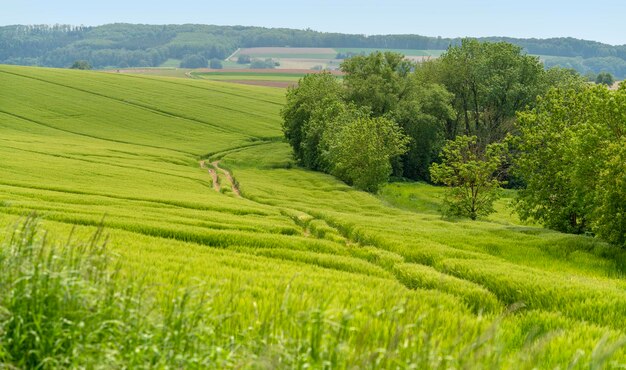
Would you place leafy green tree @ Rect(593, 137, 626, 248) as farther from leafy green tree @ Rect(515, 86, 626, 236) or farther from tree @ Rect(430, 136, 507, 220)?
tree @ Rect(430, 136, 507, 220)

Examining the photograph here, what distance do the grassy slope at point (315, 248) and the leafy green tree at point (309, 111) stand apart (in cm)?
399

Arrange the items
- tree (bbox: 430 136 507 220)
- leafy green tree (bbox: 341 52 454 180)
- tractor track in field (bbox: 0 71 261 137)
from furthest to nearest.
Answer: tractor track in field (bbox: 0 71 261 137) → leafy green tree (bbox: 341 52 454 180) → tree (bbox: 430 136 507 220)

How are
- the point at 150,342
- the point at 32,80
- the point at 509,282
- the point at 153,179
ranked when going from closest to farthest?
1. the point at 150,342
2. the point at 509,282
3. the point at 153,179
4. the point at 32,80

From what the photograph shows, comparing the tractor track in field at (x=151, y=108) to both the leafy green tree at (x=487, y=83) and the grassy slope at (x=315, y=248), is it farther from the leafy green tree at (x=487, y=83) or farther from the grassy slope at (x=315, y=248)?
the leafy green tree at (x=487, y=83)

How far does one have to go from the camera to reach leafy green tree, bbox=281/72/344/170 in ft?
284

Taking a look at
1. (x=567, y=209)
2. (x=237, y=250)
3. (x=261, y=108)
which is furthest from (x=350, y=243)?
(x=261, y=108)

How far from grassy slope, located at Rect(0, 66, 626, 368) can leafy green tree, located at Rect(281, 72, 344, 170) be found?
399cm

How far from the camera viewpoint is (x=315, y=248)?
25.7m

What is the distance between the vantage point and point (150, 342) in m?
6.40

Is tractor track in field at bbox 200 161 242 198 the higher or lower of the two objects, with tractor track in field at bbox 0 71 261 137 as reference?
lower

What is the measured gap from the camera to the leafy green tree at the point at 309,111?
86.6 meters

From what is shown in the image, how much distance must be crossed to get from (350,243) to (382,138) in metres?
46.0

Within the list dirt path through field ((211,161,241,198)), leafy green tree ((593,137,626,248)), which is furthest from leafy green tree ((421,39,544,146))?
leafy green tree ((593,137,626,248))

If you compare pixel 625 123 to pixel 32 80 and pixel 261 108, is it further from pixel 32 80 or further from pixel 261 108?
pixel 32 80
